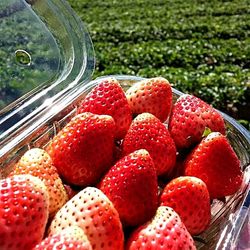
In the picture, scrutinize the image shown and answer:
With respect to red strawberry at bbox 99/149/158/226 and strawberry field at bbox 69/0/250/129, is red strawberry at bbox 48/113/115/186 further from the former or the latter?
strawberry field at bbox 69/0/250/129

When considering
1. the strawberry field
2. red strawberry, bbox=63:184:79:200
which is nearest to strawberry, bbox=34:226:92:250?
red strawberry, bbox=63:184:79:200

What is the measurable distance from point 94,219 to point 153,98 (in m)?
Result: 0.55

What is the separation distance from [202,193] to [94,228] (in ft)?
1.07

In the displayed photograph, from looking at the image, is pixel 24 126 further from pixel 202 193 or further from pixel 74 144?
pixel 202 193

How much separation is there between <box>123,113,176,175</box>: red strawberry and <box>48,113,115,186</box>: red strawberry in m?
0.06

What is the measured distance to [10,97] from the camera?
1.66 m

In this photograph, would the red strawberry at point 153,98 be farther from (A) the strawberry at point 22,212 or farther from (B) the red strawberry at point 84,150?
(A) the strawberry at point 22,212

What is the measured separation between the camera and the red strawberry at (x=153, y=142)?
1419mm

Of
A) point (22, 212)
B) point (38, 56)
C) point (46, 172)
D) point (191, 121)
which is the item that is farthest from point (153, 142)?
point (38, 56)

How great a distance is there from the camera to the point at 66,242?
1004 mm

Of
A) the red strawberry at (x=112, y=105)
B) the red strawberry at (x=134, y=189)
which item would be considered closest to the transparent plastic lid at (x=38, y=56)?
the red strawberry at (x=112, y=105)

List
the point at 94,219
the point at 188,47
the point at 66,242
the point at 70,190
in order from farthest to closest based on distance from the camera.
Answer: the point at 188,47
the point at 70,190
the point at 94,219
the point at 66,242

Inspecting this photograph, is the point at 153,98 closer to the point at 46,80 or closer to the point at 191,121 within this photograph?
the point at 191,121

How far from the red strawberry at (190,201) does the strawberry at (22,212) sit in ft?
1.05
